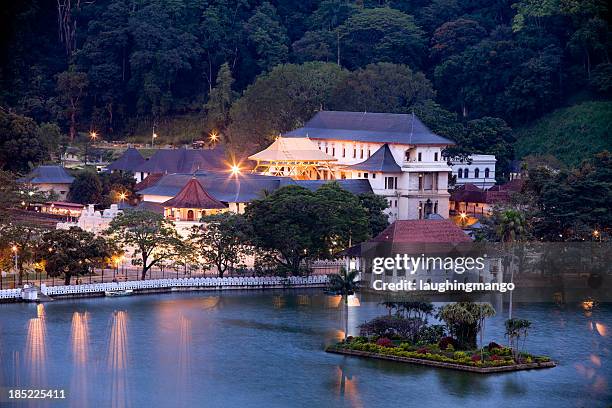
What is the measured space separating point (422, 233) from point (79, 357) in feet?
51.3

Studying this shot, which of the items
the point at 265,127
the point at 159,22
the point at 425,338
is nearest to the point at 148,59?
the point at 159,22

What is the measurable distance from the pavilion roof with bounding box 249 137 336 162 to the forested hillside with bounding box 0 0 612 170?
8277 millimetres

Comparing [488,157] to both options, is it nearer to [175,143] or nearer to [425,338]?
[175,143]

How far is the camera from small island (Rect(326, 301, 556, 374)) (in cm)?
4078

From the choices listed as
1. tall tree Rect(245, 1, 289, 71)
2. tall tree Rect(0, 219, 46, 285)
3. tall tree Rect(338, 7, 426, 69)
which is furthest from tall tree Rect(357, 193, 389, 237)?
tall tree Rect(245, 1, 289, 71)

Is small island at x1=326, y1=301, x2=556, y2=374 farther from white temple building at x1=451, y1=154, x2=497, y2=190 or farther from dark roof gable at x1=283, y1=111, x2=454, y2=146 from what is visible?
white temple building at x1=451, y1=154, x2=497, y2=190

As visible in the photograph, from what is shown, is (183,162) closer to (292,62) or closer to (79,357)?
(292,62)

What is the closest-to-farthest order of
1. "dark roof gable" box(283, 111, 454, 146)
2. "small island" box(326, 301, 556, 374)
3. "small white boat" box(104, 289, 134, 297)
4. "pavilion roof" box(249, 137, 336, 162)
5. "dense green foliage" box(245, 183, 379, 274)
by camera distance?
"small island" box(326, 301, 556, 374) → "small white boat" box(104, 289, 134, 297) → "dense green foliage" box(245, 183, 379, 274) → "pavilion roof" box(249, 137, 336, 162) → "dark roof gable" box(283, 111, 454, 146)

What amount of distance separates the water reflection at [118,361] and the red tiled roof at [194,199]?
475 inches

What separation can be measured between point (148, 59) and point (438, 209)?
29090 millimetres

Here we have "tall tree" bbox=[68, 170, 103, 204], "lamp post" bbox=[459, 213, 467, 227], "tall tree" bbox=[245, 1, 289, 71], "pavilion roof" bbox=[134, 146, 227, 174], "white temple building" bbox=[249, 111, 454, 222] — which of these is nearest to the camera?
"lamp post" bbox=[459, 213, 467, 227]

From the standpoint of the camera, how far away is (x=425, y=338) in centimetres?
4297

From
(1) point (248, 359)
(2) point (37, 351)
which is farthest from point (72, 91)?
(1) point (248, 359)

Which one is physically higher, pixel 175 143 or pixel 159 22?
pixel 159 22
